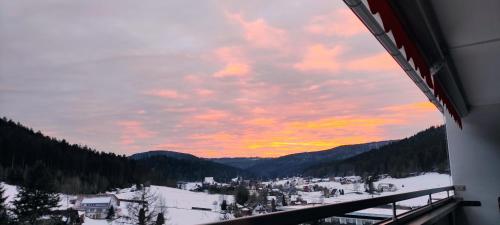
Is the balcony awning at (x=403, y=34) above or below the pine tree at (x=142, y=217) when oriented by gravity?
above

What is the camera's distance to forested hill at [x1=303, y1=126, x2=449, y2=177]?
15.4ft

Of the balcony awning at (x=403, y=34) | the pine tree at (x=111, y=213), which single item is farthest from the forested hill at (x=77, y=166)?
the balcony awning at (x=403, y=34)

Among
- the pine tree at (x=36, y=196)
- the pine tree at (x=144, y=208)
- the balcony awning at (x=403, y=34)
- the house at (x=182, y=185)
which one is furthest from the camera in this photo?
the house at (x=182, y=185)

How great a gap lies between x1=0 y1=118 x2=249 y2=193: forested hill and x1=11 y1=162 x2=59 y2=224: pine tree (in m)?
0.05

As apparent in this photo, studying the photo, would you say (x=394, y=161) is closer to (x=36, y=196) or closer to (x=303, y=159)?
(x=303, y=159)

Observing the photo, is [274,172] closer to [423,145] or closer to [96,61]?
[423,145]

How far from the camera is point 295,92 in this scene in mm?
9320

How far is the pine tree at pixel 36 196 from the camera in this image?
2.72 meters

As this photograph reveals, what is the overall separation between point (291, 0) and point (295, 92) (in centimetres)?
516

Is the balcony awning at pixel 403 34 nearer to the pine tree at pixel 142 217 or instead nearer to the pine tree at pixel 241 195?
the pine tree at pixel 241 195

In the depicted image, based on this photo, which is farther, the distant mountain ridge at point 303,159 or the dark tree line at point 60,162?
the distant mountain ridge at point 303,159

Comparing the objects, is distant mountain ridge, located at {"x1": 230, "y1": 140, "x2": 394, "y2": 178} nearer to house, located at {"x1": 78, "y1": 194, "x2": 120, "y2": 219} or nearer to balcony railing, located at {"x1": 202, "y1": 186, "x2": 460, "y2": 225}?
balcony railing, located at {"x1": 202, "y1": 186, "x2": 460, "y2": 225}

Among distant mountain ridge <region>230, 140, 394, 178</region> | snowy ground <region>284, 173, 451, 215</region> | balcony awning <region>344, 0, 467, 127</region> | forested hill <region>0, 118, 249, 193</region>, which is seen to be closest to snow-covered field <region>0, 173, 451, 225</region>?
snowy ground <region>284, 173, 451, 215</region>

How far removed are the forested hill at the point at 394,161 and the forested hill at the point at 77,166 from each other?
1.33m
